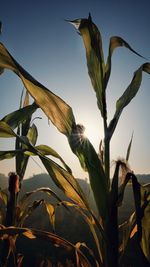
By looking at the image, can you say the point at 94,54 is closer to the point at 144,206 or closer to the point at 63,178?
the point at 63,178

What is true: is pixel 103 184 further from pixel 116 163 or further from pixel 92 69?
pixel 92 69

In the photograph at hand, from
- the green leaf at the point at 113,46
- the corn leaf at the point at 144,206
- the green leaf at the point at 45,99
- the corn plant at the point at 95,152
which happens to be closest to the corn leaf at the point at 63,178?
the corn plant at the point at 95,152

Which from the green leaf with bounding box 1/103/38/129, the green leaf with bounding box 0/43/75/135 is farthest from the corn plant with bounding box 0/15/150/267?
the green leaf with bounding box 1/103/38/129

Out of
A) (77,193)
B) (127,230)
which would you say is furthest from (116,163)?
(127,230)

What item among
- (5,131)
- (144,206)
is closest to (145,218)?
(144,206)

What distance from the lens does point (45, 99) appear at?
1.06m

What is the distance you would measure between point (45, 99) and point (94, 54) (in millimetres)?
279

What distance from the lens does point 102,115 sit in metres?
1.16

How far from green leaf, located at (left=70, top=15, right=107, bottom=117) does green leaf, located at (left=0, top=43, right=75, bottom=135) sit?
0.51 feet

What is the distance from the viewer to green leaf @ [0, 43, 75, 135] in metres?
1.02

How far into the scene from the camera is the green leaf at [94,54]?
1.13 m

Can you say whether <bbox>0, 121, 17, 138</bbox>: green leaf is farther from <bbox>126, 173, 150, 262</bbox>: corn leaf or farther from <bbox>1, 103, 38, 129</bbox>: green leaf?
<bbox>126, 173, 150, 262</bbox>: corn leaf

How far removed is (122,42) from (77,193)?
1.96 feet

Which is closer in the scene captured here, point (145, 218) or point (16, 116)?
point (145, 218)
